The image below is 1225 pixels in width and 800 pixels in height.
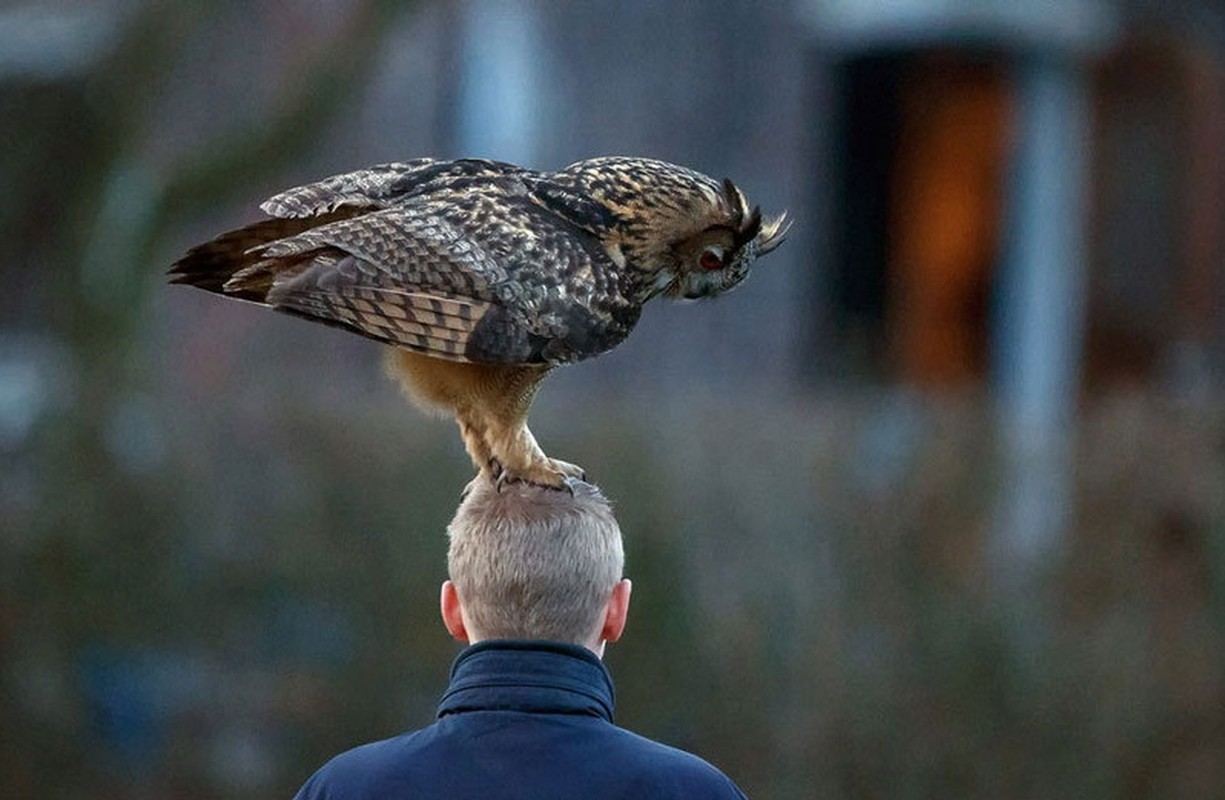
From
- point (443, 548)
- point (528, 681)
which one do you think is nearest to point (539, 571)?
point (528, 681)

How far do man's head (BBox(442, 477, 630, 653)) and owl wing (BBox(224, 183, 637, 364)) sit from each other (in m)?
0.48

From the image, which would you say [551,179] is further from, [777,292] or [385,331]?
[777,292]

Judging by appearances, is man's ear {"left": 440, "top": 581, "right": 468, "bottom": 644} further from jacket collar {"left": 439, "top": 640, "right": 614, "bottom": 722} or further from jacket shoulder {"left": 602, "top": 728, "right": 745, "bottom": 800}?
jacket shoulder {"left": 602, "top": 728, "right": 745, "bottom": 800}

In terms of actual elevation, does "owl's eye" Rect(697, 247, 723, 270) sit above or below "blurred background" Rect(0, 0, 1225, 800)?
above

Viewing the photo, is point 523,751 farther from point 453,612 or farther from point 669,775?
point 453,612

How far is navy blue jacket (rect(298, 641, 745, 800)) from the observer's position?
3.14 metres

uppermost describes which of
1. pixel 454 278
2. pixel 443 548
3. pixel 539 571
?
pixel 454 278

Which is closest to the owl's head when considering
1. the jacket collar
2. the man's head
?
the man's head

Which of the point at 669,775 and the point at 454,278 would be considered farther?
the point at 454,278

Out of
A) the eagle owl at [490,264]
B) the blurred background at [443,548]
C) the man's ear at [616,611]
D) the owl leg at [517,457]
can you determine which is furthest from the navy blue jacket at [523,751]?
the blurred background at [443,548]

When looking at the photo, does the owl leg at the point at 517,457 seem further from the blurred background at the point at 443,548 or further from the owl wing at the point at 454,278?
the blurred background at the point at 443,548

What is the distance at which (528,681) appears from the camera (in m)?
3.21

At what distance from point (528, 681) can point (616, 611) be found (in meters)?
0.22

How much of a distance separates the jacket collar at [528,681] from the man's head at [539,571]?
0.03 m
